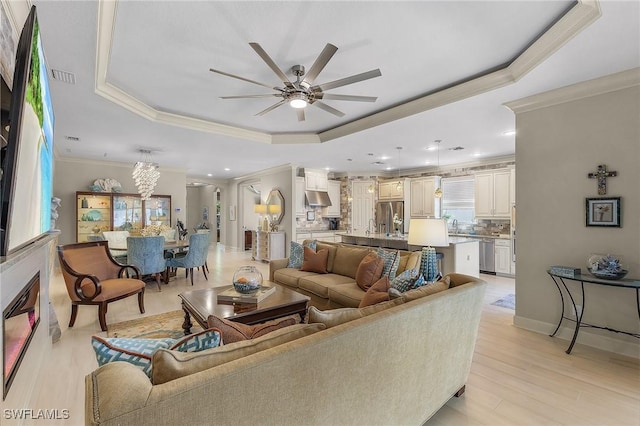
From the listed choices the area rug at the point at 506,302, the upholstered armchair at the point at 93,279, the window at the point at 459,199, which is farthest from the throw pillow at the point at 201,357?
the window at the point at 459,199

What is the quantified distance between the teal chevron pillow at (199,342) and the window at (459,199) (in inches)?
293

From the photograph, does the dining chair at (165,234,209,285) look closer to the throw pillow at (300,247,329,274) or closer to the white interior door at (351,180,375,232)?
the throw pillow at (300,247,329,274)

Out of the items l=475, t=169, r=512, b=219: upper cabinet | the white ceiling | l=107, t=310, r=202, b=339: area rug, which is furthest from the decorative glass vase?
l=475, t=169, r=512, b=219: upper cabinet

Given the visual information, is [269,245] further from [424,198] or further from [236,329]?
[236,329]

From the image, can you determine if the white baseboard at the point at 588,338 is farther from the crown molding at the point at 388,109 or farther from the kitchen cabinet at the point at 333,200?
the kitchen cabinet at the point at 333,200

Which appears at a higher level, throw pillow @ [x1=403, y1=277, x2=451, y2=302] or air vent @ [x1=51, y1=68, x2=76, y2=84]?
air vent @ [x1=51, y1=68, x2=76, y2=84]

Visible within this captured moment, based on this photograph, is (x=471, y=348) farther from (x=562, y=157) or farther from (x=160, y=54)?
(x=160, y=54)

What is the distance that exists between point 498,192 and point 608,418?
5.37 m

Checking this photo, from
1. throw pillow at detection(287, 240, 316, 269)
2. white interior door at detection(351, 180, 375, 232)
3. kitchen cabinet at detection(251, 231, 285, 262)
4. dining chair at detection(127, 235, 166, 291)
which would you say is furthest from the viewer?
Answer: white interior door at detection(351, 180, 375, 232)

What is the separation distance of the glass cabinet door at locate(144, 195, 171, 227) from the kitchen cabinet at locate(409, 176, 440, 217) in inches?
270

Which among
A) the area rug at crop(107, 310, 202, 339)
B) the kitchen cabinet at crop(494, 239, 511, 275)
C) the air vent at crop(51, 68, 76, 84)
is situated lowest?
the area rug at crop(107, 310, 202, 339)

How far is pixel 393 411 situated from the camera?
1.50 metres

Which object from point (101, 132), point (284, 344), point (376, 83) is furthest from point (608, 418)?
point (101, 132)

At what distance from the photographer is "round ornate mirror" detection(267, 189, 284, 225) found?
7746mm
